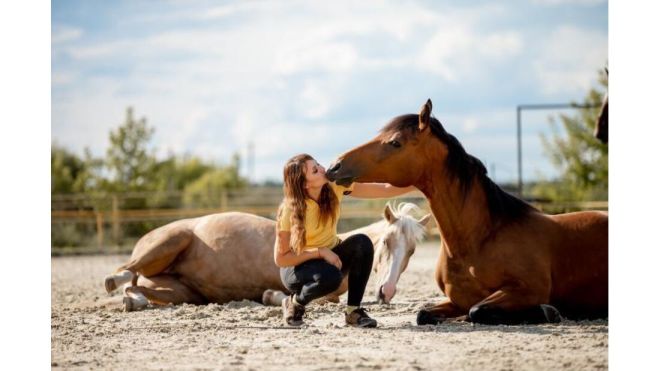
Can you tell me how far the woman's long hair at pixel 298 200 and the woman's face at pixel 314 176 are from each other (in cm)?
3

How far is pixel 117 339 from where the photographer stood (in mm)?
4844

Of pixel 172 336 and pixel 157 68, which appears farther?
pixel 157 68

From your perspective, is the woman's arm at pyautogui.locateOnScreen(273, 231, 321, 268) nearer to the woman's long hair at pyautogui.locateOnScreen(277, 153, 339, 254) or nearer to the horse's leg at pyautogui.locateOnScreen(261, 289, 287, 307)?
the woman's long hair at pyautogui.locateOnScreen(277, 153, 339, 254)

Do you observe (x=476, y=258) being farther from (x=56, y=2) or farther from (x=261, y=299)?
(x=56, y=2)

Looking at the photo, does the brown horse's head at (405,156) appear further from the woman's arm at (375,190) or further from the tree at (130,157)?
the tree at (130,157)

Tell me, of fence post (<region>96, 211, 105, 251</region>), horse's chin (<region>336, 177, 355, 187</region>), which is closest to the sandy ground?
horse's chin (<region>336, 177, 355, 187</region>)

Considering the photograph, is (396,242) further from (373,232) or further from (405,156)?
(405,156)

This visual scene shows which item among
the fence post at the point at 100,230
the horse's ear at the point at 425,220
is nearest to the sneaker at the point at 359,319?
the horse's ear at the point at 425,220

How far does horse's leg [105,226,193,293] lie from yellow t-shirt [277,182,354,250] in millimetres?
2100

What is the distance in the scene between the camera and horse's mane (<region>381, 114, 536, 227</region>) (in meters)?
4.88
